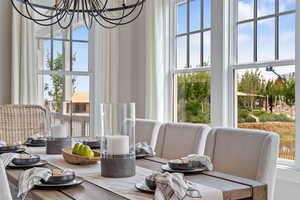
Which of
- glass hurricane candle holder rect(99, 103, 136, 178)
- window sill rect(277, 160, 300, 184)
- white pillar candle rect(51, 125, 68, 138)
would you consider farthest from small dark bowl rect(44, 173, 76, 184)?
window sill rect(277, 160, 300, 184)

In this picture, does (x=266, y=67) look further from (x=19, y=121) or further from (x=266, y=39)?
(x=19, y=121)

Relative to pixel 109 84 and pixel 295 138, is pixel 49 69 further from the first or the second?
pixel 295 138

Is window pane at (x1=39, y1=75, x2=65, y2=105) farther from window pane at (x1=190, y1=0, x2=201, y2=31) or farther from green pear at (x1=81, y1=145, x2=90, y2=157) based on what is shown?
green pear at (x1=81, y1=145, x2=90, y2=157)

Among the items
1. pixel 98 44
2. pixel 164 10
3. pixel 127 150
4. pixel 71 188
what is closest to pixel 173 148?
pixel 127 150

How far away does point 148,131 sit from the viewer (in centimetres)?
303

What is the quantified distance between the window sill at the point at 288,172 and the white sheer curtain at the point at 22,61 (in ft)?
9.18

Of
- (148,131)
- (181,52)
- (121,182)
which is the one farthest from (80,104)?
(121,182)

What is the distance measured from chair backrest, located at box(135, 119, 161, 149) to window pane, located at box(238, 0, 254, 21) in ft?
4.23

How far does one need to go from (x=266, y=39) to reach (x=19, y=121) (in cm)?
266

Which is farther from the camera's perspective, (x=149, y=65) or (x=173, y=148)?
(x=149, y=65)

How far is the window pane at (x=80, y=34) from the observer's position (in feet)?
15.6

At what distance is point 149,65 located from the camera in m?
4.23

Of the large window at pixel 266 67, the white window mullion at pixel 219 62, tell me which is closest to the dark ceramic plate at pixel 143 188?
the large window at pixel 266 67

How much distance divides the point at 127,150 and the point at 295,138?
1.65m
